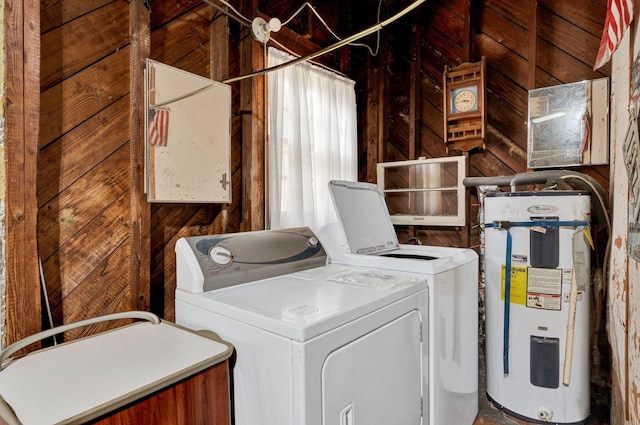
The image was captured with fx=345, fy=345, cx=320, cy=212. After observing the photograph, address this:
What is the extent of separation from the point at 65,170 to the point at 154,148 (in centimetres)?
37

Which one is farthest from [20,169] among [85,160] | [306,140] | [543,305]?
[543,305]

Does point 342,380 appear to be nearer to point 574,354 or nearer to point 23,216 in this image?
point 23,216

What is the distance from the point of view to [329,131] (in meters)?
2.85

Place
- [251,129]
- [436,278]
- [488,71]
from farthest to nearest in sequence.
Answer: [488,71], [251,129], [436,278]

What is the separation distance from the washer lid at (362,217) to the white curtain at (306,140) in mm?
560

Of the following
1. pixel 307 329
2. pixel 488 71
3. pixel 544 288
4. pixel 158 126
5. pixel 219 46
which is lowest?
pixel 544 288

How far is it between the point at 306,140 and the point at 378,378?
1.84 meters

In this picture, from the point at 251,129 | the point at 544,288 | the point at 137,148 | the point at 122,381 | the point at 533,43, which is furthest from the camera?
the point at 533,43

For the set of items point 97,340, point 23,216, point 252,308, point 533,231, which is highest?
point 23,216

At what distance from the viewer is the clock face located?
103 inches

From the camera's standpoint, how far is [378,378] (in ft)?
3.88

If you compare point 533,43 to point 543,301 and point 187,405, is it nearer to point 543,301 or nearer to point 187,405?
point 543,301

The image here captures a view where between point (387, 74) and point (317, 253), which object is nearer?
point (317, 253)

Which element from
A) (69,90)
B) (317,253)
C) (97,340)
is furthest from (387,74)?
(97,340)
